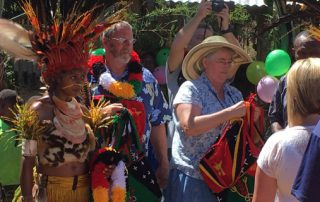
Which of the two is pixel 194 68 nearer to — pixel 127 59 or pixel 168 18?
pixel 127 59

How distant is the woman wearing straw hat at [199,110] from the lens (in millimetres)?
3694

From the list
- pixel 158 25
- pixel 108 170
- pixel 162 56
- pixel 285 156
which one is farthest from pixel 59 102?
pixel 158 25

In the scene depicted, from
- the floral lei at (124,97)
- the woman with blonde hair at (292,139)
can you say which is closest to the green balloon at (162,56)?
the floral lei at (124,97)

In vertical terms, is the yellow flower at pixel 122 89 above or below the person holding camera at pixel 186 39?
below

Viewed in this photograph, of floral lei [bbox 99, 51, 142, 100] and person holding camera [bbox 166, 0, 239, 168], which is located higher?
person holding camera [bbox 166, 0, 239, 168]

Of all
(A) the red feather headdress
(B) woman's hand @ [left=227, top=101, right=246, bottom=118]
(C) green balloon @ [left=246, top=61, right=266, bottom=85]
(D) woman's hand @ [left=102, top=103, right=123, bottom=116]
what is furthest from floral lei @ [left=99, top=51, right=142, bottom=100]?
Result: (C) green balloon @ [left=246, top=61, right=266, bottom=85]

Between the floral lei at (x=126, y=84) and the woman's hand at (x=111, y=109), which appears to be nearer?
the woman's hand at (x=111, y=109)

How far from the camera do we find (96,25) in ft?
11.5

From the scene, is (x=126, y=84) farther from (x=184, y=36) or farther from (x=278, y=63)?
(x=278, y=63)

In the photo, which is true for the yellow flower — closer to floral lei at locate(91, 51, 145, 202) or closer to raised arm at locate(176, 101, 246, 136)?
floral lei at locate(91, 51, 145, 202)

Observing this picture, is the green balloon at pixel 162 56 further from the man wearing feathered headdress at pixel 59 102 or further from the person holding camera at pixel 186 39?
the man wearing feathered headdress at pixel 59 102

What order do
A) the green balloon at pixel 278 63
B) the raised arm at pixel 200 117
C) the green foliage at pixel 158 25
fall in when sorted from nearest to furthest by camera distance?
the raised arm at pixel 200 117, the green balloon at pixel 278 63, the green foliage at pixel 158 25

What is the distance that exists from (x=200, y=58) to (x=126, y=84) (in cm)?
52

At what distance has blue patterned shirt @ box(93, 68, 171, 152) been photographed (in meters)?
4.11
